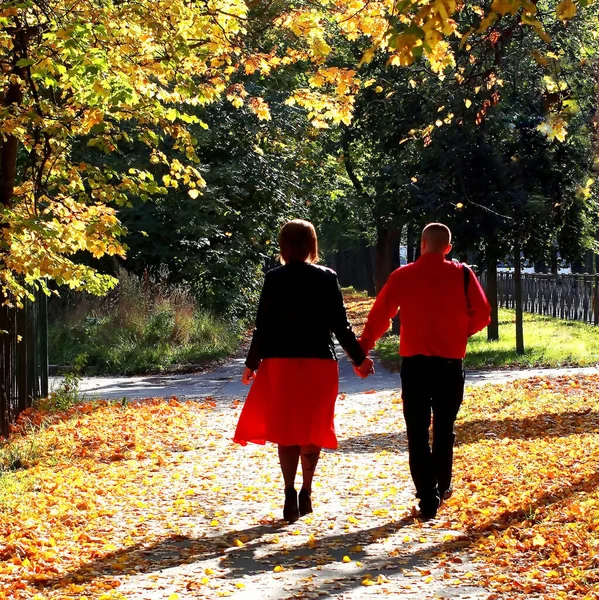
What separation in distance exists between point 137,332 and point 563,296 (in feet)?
52.1

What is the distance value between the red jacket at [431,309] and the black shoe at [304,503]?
1.07 metres

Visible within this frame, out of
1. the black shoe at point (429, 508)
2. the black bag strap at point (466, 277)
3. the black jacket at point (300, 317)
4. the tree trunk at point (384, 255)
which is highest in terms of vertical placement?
the tree trunk at point (384, 255)

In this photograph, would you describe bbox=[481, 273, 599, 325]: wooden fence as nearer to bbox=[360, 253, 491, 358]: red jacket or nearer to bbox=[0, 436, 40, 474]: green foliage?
bbox=[0, 436, 40, 474]: green foliage

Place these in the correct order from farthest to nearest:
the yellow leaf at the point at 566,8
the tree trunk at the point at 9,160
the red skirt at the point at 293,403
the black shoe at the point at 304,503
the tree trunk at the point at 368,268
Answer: the tree trunk at the point at 368,268, the tree trunk at the point at 9,160, the black shoe at the point at 304,503, the red skirt at the point at 293,403, the yellow leaf at the point at 566,8

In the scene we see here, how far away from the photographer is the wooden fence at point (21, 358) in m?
12.7

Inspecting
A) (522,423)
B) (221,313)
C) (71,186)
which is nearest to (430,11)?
(71,186)

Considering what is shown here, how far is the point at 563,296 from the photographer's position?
34.2 metres

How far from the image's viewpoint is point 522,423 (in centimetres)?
1225

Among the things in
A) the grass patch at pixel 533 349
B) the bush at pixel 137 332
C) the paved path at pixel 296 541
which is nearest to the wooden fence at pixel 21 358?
the paved path at pixel 296 541

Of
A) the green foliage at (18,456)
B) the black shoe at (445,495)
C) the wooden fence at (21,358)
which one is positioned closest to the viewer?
the black shoe at (445,495)

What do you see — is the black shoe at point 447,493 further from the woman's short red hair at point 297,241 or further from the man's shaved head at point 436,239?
the woman's short red hair at point 297,241

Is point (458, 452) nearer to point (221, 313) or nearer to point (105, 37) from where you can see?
point (105, 37)

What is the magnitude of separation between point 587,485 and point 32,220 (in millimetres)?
4671

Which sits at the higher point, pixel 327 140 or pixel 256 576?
pixel 327 140
